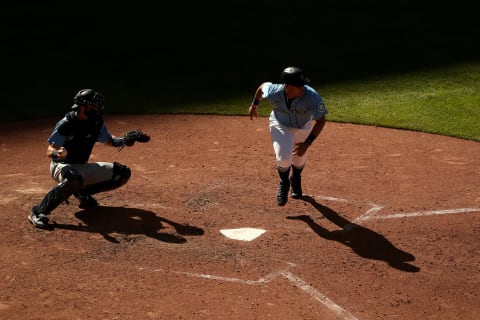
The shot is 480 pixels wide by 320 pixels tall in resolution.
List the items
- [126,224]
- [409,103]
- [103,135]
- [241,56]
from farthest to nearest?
[241,56], [409,103], [103,135], [126,224]

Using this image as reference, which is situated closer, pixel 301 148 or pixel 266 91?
pixel 301 148

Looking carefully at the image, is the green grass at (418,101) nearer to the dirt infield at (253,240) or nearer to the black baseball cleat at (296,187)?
the dirt infield at (253,240)

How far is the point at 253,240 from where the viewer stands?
7887 millimetres

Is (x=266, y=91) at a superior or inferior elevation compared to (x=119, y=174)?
superior

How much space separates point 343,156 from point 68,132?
4.21 metres

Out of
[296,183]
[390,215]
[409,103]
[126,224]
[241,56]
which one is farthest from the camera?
[241,56]

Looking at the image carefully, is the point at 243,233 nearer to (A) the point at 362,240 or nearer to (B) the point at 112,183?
(A) the point at 362,240

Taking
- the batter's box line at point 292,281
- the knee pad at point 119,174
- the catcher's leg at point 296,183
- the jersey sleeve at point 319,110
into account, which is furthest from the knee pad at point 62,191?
the jersey sleeve at point 319,110

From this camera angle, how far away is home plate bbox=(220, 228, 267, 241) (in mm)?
7965

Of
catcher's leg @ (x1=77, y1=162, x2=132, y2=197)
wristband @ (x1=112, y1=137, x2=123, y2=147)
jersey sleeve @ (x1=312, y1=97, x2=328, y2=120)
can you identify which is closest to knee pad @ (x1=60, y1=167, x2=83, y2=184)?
catcher's leg @ (x1=77, y1=162, x2=132, y2=197)

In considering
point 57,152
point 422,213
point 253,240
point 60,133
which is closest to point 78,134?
point 60,133

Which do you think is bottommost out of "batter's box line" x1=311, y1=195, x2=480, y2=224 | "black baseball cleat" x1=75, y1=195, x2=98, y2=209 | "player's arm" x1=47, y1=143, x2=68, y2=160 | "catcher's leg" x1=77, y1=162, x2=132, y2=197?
"batter's box line" x1=311, y1=195, x2=480, y2=224

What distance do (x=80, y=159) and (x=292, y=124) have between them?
2.48 m

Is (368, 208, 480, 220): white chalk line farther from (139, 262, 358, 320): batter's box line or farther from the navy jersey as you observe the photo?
the navy jersey
